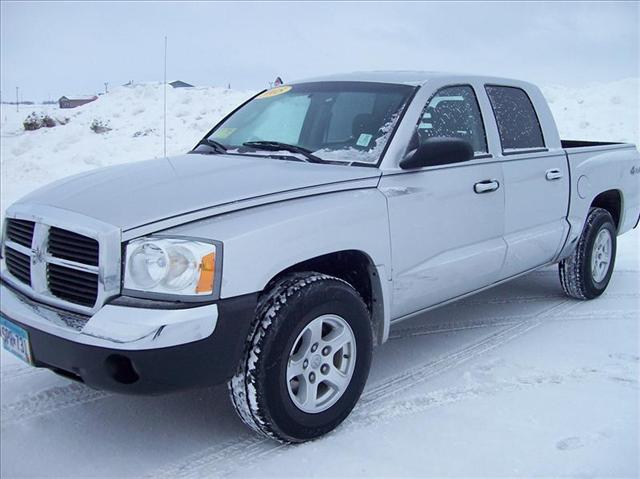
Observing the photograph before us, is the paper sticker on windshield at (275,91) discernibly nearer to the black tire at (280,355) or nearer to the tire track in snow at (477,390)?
the black tire at (280,355)

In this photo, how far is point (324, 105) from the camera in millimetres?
4043

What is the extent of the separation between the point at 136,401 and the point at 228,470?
0.88 meters

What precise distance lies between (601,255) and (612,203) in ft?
1.72

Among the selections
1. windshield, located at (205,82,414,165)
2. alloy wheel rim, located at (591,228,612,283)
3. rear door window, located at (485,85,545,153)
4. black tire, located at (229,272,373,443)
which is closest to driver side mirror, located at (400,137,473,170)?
windshield, located at (205,82,414,165)

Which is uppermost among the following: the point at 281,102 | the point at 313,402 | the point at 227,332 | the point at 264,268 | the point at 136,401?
the point at 281,102

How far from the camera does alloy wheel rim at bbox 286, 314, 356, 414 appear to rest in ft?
9.67

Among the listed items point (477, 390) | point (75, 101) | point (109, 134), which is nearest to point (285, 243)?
point (477, 390)

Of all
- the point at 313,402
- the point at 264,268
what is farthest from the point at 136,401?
the point at 264,268

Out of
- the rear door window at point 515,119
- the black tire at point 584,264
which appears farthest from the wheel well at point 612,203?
the rear door window at point 515,119

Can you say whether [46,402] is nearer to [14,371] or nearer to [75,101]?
[14,371]

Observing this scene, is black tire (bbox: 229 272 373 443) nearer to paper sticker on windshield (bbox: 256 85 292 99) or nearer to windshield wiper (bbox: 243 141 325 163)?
windshield wiper (bbox: 243 141 325 163)

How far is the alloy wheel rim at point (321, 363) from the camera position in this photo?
2.95 m

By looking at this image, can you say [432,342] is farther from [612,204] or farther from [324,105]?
[612,204]

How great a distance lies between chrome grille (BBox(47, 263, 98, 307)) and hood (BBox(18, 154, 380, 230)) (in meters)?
0.24
